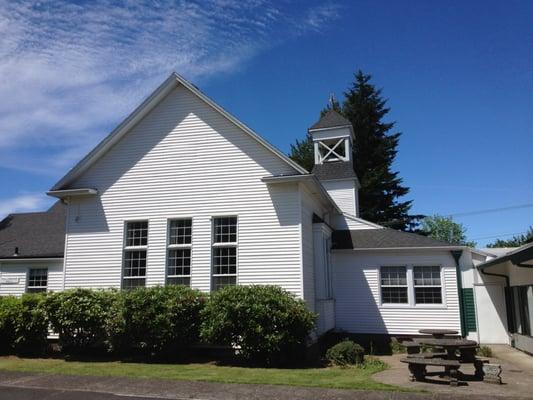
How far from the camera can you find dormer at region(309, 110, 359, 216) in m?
26.0

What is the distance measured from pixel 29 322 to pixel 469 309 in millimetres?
15720

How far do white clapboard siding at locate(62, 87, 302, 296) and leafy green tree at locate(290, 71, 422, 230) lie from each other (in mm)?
27954

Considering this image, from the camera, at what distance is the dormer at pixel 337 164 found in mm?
26016

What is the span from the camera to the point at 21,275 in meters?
20.5

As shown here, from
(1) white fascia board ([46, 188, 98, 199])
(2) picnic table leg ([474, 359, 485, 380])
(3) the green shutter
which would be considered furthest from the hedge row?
(3) the green shutter

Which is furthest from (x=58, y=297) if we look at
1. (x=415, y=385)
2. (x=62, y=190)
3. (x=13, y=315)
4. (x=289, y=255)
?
(x=415, y=385)

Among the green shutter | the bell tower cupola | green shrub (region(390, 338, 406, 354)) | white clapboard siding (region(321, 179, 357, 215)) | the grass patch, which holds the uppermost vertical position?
the bell tower cupola

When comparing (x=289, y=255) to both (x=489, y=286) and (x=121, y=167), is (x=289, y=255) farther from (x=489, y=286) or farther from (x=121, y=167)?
(x=489, y=286)

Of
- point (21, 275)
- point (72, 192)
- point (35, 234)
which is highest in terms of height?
point (72, 192)

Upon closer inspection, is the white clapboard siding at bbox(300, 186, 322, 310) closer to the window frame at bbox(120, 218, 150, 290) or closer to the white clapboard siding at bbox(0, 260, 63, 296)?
the window frame at bbox(120, 218, 150, 290)

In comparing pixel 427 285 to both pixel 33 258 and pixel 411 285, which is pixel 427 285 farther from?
pixel 33 258

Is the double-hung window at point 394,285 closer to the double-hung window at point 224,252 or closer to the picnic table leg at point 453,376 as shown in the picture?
the double-hung window at point 224,252

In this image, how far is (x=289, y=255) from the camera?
48.1 feet

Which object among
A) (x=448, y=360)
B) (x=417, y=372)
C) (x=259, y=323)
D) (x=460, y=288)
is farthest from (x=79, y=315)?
(x=460, y=288)
